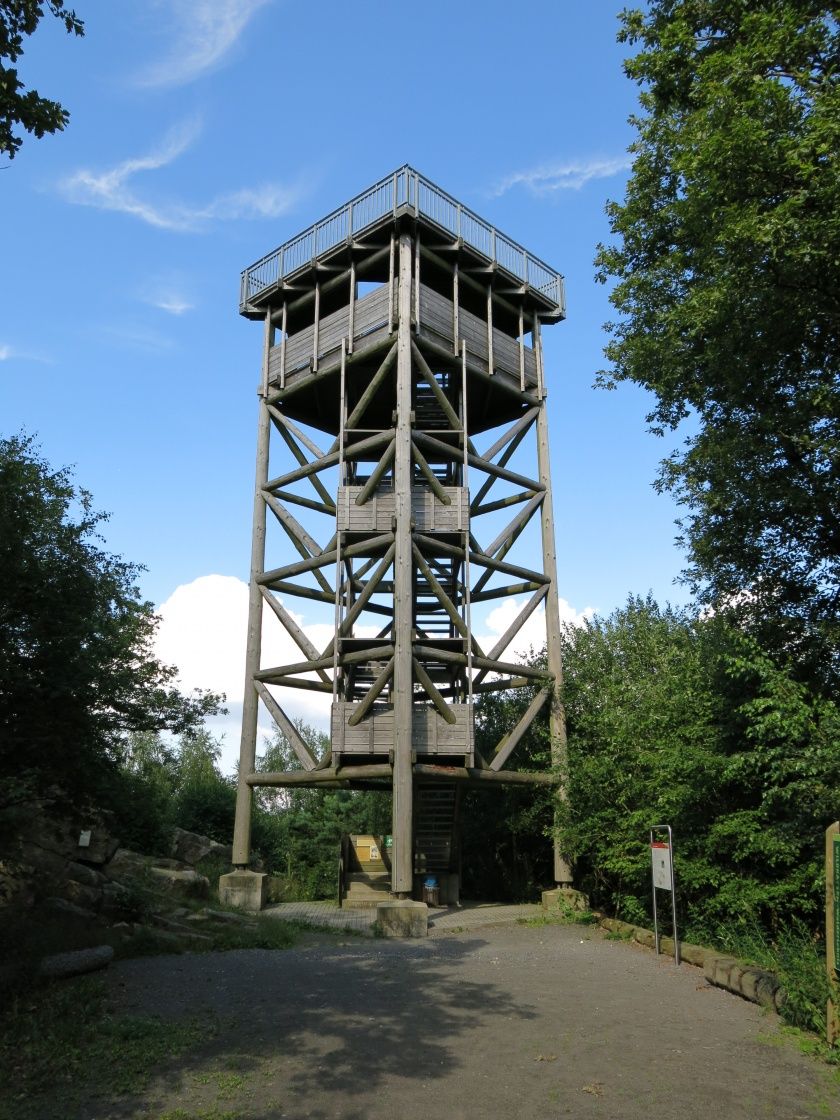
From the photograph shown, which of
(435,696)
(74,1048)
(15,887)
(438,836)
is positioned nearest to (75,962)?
(74,1048)

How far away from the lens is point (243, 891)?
19.0 meters

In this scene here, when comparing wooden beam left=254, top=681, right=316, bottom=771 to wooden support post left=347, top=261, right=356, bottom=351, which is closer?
wooden beam left=254, top=681, right=316, bottom=771

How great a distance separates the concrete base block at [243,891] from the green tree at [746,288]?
11.1 metres

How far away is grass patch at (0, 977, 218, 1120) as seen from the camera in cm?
615

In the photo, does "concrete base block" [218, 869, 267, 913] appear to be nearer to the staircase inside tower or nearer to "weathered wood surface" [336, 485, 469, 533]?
the staircase inside tower

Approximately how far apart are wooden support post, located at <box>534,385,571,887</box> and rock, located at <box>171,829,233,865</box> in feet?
31.7

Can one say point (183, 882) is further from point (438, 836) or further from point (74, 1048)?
point (74, 1048)

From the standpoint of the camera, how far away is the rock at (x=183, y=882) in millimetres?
17391

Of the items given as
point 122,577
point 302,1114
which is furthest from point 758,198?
point 122,577

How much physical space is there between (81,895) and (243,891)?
6.32 meters

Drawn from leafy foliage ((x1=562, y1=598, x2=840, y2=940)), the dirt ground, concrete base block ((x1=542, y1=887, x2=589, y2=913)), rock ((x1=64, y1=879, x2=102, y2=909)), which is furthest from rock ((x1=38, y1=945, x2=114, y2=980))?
concrete base block ((x1=542, y1=887, x2=589, y2=913))

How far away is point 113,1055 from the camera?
22.7 ft

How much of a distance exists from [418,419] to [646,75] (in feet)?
35.6

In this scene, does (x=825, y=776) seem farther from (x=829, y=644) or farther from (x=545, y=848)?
(x=545, y=848)
